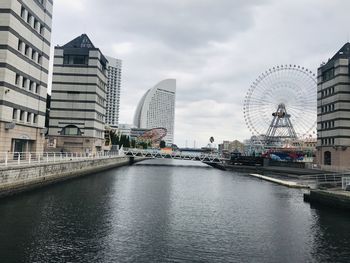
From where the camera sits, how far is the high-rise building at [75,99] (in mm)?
108500

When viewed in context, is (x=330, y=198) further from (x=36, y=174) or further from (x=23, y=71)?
(x=23, y=71)

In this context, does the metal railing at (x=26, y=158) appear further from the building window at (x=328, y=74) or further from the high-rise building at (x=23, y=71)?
the building window at (x=328, y=74)

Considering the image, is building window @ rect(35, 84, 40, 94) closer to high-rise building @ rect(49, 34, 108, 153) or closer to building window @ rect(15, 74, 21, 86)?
building window @ rect(15, 74, 21, 86)

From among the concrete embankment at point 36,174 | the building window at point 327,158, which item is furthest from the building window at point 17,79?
the building window at point 327,158

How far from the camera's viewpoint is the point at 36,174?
1802 inches

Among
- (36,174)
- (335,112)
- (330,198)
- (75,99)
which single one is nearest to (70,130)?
(75,99)

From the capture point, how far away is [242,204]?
40.3m

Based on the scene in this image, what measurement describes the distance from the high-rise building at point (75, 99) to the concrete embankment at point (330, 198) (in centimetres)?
7873

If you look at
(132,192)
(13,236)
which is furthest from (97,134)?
(13,236)

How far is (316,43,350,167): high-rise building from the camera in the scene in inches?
3494

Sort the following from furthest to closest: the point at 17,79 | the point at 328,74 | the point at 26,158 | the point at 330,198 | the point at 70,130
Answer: the point at 70,130
the point at 328,74
the point at 17,79
the point at 26,158
the point at 330,198

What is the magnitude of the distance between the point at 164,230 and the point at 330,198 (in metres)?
22.7

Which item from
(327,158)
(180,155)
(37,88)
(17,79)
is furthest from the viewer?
(180,155)

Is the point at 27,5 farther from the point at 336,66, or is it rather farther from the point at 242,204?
the point at 336,66
